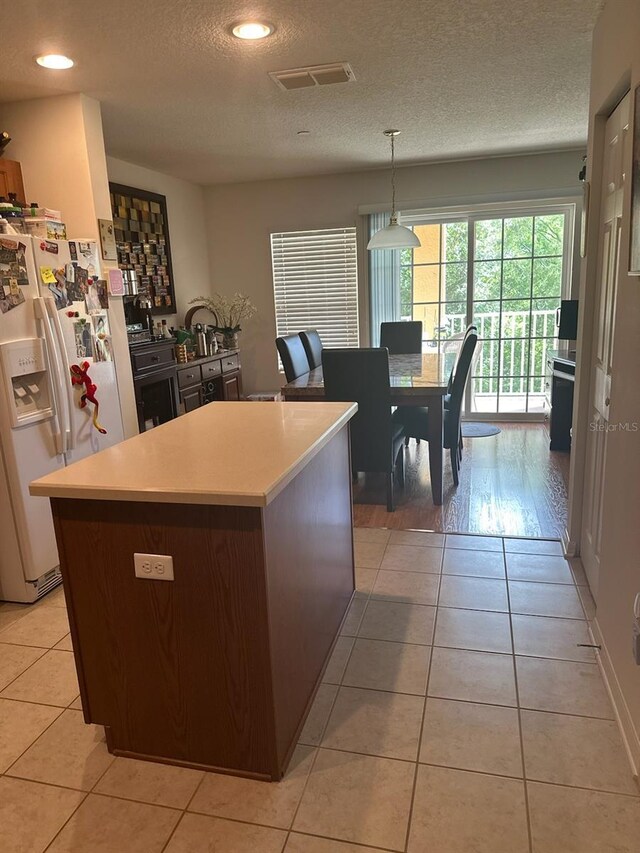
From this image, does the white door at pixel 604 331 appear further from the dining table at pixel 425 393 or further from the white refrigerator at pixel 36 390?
the white refrigerator at pixel 36 390

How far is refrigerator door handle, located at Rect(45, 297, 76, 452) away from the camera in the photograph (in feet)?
8.80

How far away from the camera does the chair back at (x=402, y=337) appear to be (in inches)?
211

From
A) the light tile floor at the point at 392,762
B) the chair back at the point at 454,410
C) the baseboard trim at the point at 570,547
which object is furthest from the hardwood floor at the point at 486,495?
the light tile floor at the point at 392,762


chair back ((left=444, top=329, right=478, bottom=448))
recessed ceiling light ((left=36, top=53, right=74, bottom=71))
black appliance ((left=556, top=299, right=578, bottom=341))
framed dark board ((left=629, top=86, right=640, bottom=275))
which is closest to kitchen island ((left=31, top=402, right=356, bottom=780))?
framed dark board ((left=629, top=86, right=640, bottom=275))

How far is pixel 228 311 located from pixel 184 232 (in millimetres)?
910

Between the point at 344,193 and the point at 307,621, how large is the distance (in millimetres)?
4899

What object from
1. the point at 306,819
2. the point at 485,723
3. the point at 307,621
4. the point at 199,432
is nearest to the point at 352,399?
the point at 199,432

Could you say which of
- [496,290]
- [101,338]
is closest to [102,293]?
[101,338]

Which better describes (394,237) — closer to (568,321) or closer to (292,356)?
(292,356)

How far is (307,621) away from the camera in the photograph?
6.24 feet

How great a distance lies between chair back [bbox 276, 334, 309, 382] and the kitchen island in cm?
239

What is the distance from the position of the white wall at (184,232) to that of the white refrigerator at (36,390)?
251cm

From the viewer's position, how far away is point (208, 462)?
165 cm

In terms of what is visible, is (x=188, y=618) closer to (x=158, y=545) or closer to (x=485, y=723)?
(x=158, y=545)
